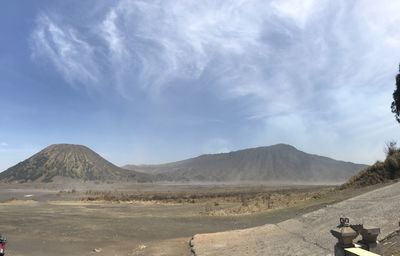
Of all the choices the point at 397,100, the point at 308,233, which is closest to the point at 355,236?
the point at 308,233

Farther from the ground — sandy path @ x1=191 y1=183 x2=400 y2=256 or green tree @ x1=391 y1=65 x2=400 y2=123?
green tree @ x1=391 y1=65 x2=400 y2=123

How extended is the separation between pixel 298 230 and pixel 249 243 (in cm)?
197

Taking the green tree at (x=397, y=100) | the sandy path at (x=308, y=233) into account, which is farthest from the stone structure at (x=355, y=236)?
the green tree at (x=397, y=100)

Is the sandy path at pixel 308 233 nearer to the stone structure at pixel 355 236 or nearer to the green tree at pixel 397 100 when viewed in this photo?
the stone structure at pixel 355 236

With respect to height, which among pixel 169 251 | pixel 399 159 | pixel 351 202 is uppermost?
pixel 399 159

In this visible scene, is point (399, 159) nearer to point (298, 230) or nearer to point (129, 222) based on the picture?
point (298, 230)

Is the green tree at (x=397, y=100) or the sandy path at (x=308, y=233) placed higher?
the green tree at (x=397, y=100)

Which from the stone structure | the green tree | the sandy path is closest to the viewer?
the stone structure

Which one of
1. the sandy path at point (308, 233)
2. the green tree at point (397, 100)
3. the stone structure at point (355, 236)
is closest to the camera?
the stone structure at point (355, 236)

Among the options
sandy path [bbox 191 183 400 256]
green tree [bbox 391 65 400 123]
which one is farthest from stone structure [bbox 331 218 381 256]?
green tree [bbox 391 65 400 123]

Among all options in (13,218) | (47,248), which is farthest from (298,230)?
(13,218)

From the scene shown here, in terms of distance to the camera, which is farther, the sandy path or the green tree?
the green tree

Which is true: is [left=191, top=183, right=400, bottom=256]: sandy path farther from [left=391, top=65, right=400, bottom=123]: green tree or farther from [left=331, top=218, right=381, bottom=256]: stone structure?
[left=391, top=65, right=400, bottom=123]: green tree

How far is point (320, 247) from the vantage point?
1574cm
